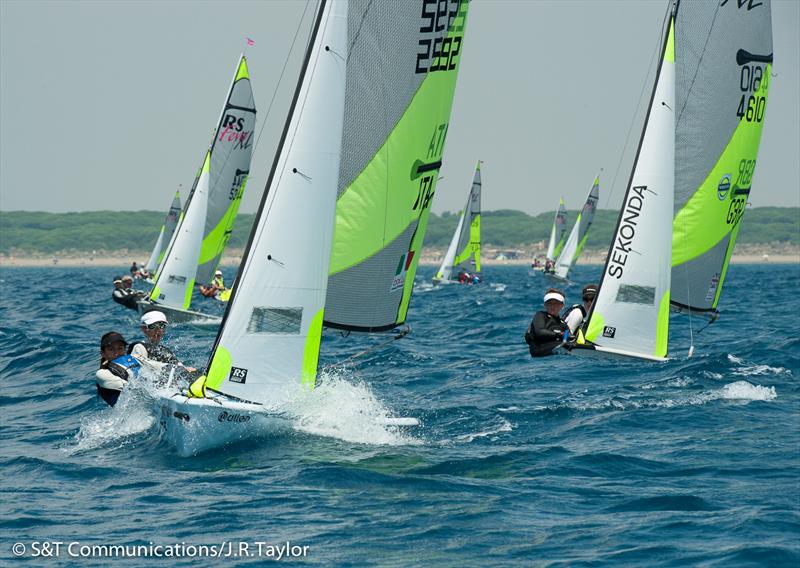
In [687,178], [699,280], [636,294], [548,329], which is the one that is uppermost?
[687,178]

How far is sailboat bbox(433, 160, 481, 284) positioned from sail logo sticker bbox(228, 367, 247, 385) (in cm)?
5064

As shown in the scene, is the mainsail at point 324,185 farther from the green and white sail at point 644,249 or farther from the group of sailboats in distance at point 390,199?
the green and white sail at point 644,249

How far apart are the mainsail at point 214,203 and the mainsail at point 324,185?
16185 mm

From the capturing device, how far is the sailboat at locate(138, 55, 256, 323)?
28.0 meters

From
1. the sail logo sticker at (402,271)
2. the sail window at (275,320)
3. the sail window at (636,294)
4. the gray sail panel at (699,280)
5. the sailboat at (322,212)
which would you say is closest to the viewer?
the sailboat at (322,212)

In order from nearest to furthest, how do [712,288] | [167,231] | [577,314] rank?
1. [577,314]
2. [712,288]
3. [167,231]

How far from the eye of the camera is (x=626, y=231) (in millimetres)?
14695

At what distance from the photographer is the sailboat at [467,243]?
62.3 meters

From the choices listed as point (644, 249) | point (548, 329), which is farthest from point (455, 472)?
point (644, 249)

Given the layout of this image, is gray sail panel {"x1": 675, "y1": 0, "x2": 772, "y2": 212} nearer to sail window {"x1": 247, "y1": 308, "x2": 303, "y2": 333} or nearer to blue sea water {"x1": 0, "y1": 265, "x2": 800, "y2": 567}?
blue sea water {"x1": 0, "y1": 265, "x2": 800, "y2": 567}

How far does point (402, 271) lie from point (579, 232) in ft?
173

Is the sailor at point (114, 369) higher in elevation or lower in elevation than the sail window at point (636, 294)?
lower

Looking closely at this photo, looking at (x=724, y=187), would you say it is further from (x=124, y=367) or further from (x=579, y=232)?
(x=579, y=232)

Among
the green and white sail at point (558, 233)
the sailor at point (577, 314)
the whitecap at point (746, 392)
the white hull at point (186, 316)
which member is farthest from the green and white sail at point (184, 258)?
the green and white sail at point (558, 233)
